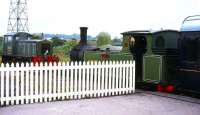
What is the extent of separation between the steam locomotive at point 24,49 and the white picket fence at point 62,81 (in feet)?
31.4

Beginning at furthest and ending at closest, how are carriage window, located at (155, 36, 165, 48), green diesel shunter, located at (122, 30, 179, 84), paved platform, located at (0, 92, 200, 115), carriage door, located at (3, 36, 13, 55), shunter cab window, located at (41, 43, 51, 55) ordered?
carriage door, located at (3, 36, 13, 55) → shunter cab window, located at (41, 43, 51, 55) → carriage window, located at (155, 36, 165, 48) → green diesel shunter, located at (122, 30, 179, 84) → paved platform, located at (0, 92, 200, 115)

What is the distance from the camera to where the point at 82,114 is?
375 inches

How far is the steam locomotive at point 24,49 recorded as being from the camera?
24.6 m

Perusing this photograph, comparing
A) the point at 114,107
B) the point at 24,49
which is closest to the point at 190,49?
the point at 114,107

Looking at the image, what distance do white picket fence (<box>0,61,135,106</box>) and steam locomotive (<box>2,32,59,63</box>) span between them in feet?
31.4

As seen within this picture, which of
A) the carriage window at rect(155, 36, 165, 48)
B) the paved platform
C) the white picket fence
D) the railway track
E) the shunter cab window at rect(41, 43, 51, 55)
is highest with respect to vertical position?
the carriage window at rect(155, 36, 165, 48)

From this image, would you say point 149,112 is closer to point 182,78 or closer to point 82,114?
point 82,114

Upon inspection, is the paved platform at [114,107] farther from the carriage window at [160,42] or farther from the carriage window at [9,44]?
the carriage window at [9,44]

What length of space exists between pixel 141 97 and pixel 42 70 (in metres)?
3.28

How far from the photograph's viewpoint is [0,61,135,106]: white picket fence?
11.0 metres

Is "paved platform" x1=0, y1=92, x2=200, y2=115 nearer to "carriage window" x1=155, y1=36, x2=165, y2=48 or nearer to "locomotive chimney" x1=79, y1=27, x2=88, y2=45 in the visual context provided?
"carriage window" x1=155, y1=36, x2=165, y2=48

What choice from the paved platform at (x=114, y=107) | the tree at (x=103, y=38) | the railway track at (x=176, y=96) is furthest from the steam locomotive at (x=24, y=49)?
the tree at (x=103, y=38)

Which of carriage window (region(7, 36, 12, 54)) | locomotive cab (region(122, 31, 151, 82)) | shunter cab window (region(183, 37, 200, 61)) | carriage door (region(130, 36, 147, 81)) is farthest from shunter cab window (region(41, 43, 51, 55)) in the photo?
shunter cab window (region(183, 37, 200, 61))

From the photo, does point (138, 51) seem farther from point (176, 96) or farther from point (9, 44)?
point (9, 44)
